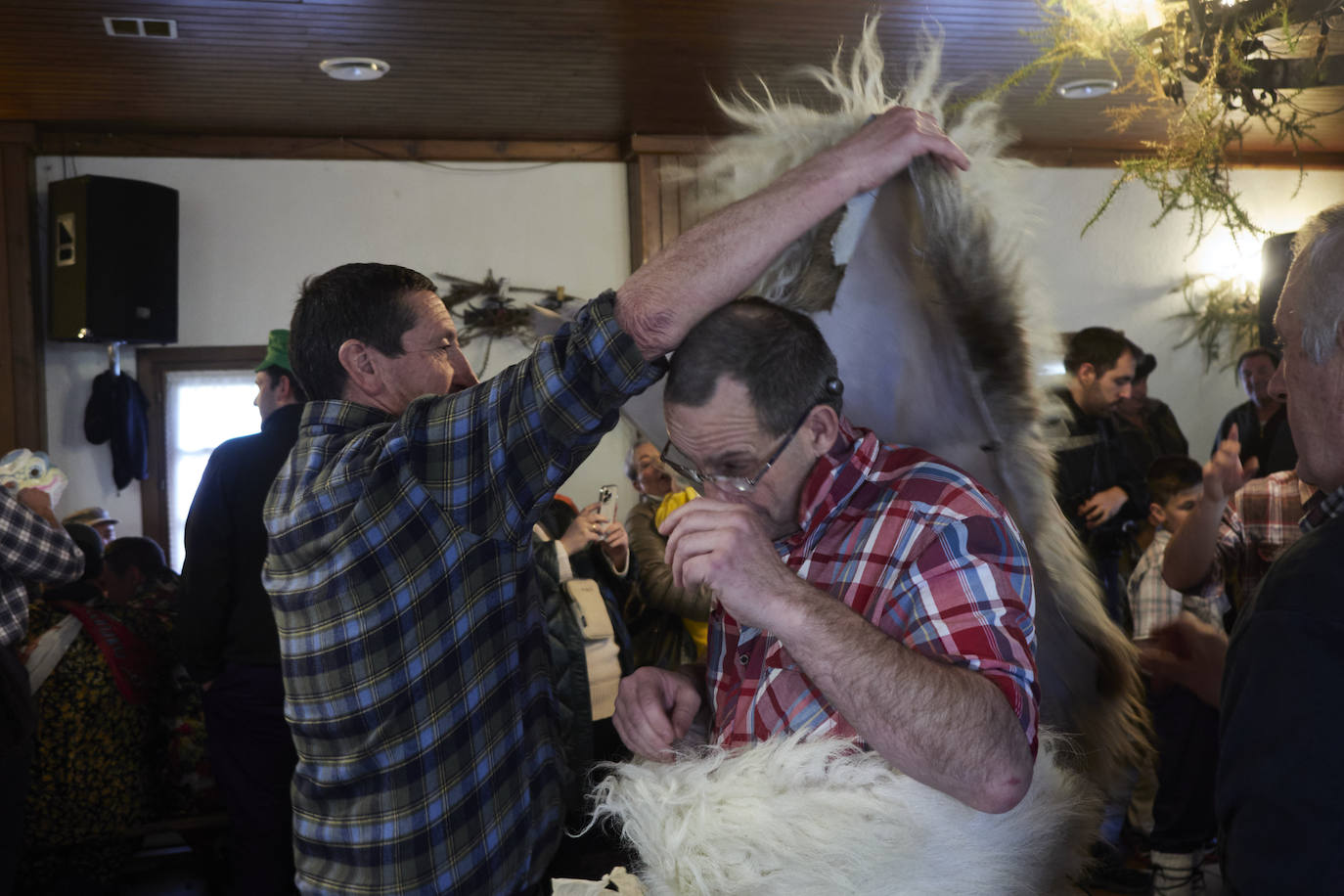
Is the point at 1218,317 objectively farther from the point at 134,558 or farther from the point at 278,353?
the point at 134,558

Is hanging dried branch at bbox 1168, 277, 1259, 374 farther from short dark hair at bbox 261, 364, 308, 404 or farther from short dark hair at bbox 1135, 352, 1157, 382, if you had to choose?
short dark hair at bbox 261, 364, 308, 404

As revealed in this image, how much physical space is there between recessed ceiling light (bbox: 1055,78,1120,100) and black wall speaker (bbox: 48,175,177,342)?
205 inches

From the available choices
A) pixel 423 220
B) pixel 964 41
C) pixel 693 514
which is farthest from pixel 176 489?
pixel 693 514

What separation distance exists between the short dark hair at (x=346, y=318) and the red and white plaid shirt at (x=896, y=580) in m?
0.74

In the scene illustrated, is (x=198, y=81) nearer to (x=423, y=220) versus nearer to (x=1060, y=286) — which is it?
(x=423, y=220)

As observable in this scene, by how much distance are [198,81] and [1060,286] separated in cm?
575

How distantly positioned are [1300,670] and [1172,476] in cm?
310

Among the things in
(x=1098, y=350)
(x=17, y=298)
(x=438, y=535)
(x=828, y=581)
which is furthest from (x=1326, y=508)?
(x=17, y=298)

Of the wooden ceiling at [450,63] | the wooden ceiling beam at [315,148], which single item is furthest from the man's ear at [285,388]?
the wooden ceiling beam at [315,148]

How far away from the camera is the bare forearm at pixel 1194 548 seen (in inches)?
106

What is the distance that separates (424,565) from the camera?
1.58 meters

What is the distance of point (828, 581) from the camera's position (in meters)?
1.39

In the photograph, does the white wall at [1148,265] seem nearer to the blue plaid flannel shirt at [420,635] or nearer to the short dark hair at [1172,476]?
the short dark hair at [1172,476]

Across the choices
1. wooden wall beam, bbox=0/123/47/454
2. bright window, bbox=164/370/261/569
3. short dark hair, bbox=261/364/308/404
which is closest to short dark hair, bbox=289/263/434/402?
short dark hair, bbox=261/364/308/404
